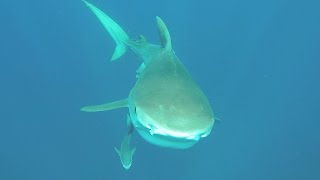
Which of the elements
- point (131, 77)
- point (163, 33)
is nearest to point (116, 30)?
point (163, 33)

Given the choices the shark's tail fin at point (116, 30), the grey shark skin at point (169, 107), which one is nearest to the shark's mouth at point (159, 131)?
the grey shark skin at point (169, 107)

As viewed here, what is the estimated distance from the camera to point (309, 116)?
48.1ft

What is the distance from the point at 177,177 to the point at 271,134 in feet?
12.4

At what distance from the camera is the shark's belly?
128 inches

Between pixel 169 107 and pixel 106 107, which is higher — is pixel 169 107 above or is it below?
above

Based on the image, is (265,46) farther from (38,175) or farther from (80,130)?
(38,175)

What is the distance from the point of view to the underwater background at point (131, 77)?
12.8m

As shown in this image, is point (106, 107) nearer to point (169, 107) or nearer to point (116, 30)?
point (169, 107)

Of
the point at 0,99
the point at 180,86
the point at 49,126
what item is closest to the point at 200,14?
the point at 49,126

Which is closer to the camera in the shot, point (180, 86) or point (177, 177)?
point (180, 86)

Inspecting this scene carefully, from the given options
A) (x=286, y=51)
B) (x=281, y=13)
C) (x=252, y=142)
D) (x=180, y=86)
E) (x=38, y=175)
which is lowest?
(x=38, y=175)

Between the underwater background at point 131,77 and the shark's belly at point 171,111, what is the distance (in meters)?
8.39

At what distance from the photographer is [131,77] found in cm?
1280

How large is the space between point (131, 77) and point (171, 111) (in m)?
9.46
